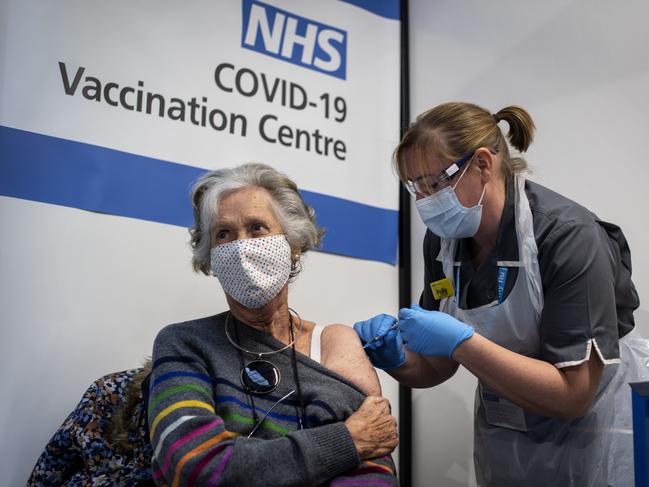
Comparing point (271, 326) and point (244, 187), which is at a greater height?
point (244, 187)

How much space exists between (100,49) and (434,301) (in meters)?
1.27

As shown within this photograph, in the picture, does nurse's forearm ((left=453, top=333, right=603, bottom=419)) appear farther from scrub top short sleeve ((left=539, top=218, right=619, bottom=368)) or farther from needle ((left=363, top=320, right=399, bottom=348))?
needle ((left=363, top=320, right=399, bottom=348))

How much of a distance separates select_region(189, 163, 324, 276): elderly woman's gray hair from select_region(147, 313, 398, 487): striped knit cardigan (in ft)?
0.72

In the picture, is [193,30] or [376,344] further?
[193,30]

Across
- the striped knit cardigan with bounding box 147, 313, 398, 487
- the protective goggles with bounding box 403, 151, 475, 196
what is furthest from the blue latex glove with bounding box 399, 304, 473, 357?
the protective goggles with bounding box 403, 151, 475, 196

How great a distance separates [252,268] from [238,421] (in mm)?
348

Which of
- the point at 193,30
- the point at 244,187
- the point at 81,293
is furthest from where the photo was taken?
the point at 193,30

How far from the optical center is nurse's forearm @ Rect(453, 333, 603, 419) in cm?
158

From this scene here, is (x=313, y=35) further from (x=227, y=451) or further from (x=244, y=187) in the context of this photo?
(x=227, y=451)

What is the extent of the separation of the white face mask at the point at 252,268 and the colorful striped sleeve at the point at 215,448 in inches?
9.2

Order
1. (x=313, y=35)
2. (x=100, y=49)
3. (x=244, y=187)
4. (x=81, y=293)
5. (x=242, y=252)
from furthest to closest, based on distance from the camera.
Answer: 1. (x=313, y=35)
2. (x=100, y=49)
3. (x=81, y=293)
4. (x=244, y=187)
5. (x=242, y=252)

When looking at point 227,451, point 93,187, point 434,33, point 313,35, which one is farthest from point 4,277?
point 434,33

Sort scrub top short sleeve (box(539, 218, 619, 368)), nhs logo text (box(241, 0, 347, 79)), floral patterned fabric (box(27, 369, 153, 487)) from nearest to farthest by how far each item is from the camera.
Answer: scrub top short sleeve (box(539, 218, 619, 368)) → floral patterned fabric (box(27, 369, 153, 487)) → nhs logo text (box(241, 0, 347, 79))

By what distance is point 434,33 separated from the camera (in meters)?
2.75
